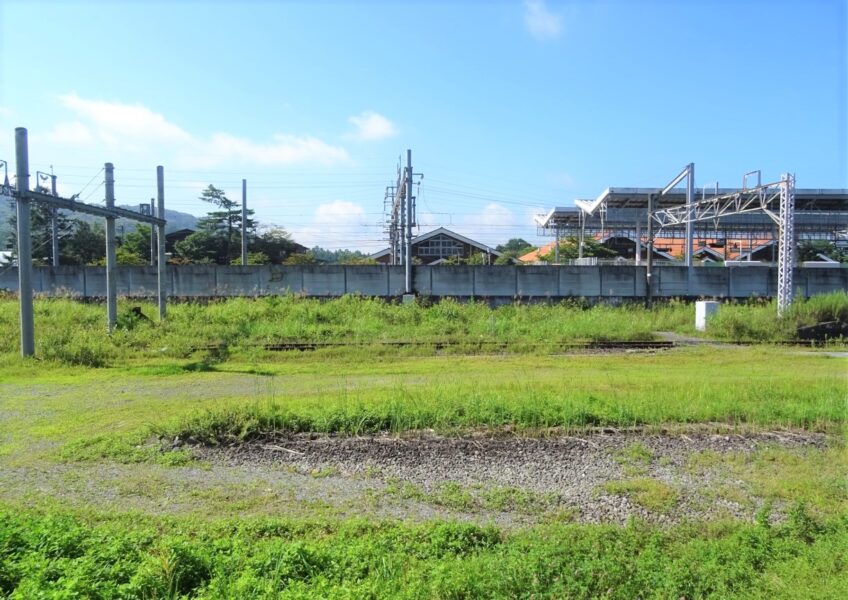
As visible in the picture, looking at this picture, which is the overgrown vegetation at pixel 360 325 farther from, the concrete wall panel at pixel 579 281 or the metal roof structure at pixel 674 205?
the metal roof structure at pixel 674 205

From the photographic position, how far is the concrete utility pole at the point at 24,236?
14250 millimetres

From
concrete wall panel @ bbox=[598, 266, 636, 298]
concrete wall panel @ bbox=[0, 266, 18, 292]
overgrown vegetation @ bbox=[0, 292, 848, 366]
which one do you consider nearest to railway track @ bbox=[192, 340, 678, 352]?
overgrown vegetation @ bbox=[0, 292, 848, 366]

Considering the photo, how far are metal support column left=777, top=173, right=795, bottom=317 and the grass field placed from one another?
11853mm

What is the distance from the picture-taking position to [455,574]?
365 centimetres

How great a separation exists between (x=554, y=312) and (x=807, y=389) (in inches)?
539

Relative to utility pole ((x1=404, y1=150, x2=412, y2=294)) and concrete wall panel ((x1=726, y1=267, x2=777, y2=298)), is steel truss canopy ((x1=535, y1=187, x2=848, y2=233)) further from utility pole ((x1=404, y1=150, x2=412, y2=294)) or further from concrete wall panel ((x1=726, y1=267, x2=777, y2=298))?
utility pole ((x1=404, y1=150, x2=412, y2=294))

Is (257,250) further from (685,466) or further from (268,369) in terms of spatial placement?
(685,466)

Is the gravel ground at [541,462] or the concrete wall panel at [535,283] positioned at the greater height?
the concrete wall panel at [535,283]

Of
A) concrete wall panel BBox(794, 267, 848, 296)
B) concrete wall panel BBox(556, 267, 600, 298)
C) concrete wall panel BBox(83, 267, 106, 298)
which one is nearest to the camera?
concrete wall panel BBox(83, 267, 106, 298)

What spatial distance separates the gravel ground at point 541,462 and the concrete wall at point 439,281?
19.6 metres

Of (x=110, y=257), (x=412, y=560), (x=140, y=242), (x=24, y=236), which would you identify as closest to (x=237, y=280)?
(x=110, y=257)

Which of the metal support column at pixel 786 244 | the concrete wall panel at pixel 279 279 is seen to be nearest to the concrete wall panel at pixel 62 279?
the concrete wall panel at pixel 279 279

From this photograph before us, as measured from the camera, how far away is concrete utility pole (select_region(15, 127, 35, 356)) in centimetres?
1425

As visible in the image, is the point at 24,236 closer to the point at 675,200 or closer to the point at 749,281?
the point at 749,281
